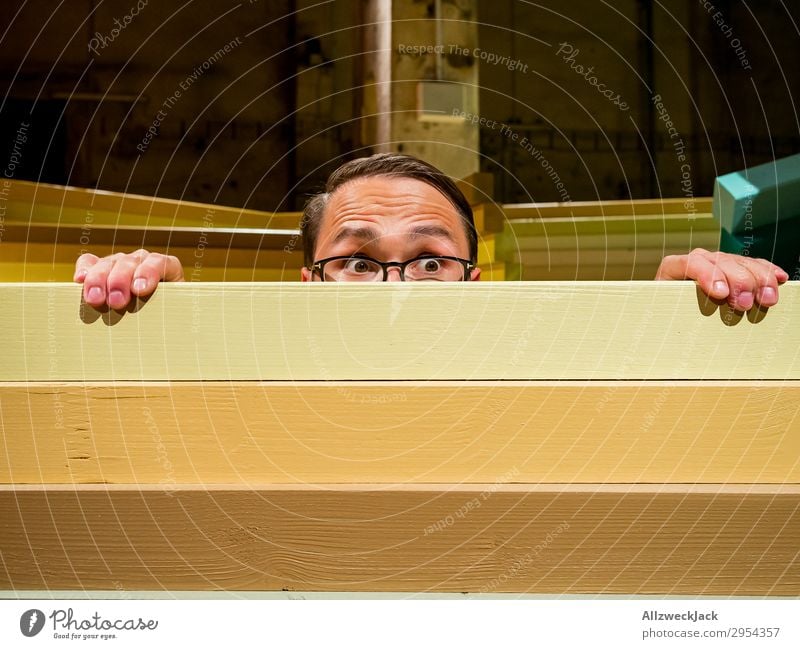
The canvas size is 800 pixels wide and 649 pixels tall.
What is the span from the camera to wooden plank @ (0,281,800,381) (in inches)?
23.7

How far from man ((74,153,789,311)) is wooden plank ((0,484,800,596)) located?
0.57ft

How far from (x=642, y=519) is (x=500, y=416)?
15cm

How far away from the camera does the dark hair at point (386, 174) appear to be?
3.72 feet

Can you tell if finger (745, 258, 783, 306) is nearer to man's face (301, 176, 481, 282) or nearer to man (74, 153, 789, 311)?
man (74, 153, 789, 311)

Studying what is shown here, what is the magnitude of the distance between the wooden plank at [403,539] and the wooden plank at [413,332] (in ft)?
0.34

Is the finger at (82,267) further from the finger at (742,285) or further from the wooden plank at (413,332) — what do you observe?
the finger at (742,285)

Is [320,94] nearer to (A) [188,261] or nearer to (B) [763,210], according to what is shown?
(A) [188,261]

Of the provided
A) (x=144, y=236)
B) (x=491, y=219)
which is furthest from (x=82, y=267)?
(x=491, y=219)

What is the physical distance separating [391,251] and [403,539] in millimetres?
486

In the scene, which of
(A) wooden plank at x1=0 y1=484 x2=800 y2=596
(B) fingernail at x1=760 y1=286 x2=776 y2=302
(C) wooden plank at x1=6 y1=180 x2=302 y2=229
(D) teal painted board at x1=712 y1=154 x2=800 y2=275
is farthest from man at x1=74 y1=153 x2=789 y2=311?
(C) wooden plank at x1=6 y1=180 x2=302 y2=229

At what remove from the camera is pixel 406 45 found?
1784 millimetres
